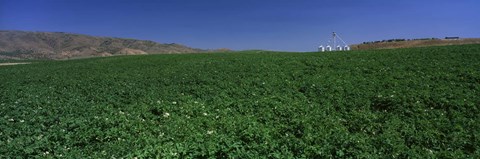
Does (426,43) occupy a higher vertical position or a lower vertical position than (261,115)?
higher

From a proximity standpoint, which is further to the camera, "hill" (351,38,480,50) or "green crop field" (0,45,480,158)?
"hill" (351,38,480,50)

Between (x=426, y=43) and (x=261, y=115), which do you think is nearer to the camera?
(x=261, y=115)

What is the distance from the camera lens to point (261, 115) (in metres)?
13.0

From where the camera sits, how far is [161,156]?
8430mm

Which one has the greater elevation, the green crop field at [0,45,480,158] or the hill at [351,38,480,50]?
the hill at [351,38,480,50]

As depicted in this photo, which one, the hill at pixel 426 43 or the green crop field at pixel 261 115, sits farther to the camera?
the hill at pixel 426 43

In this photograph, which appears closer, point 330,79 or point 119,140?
point 119,140

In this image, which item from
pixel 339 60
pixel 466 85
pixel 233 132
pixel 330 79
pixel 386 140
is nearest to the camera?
pixel 386 140

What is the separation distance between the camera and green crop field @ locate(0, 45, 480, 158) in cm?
907

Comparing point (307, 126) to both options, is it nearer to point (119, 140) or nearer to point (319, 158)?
point (319, 158)

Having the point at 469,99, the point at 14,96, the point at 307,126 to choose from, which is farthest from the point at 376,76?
the point at 14,96

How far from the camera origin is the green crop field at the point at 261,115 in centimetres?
907

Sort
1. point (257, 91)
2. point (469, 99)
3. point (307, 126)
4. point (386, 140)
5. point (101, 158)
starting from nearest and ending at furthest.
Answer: point (101, 158)
point (386, 140)
point (307, 126)
point (469, 99)
point (257, 91)

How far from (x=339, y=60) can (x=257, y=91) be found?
36.0 feet
